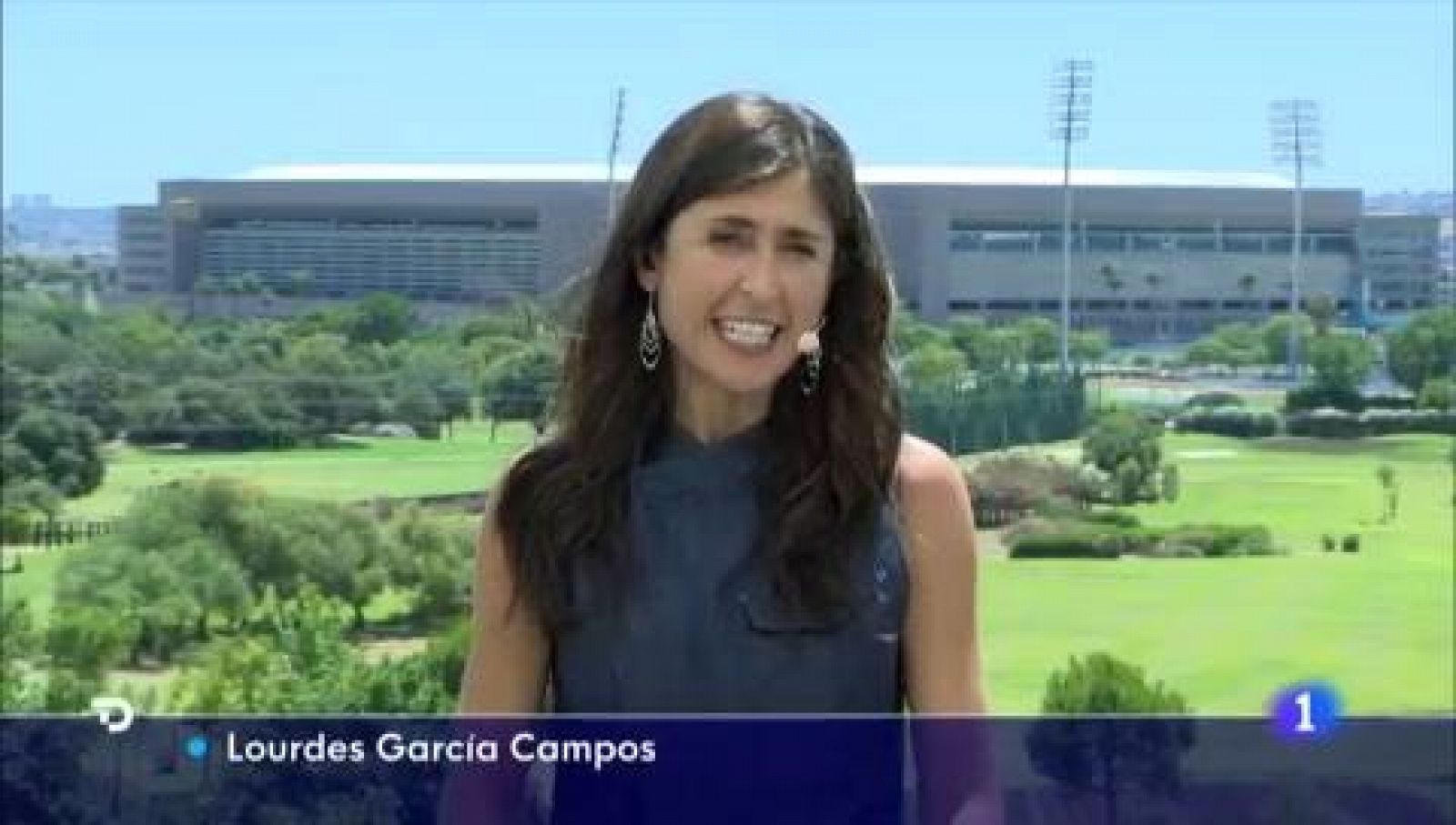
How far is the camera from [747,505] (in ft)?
2.08

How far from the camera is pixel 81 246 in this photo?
37156 mm

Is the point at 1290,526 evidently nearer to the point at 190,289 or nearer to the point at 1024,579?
the point at 1024,579

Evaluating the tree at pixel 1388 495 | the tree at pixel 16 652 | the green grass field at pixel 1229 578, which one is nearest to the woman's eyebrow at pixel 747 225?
the tree at pixel 16 652

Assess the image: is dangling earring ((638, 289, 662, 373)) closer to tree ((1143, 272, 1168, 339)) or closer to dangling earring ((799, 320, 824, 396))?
dangling earring ((799, 320, 824, 396))

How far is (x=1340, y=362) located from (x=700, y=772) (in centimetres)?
1990

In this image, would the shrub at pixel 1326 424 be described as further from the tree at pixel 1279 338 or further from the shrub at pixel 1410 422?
the tree at pixel 1279 338

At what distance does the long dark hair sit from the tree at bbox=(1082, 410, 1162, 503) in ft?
51.5

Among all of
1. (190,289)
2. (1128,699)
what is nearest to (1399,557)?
(1128,699)

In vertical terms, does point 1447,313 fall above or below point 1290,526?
above

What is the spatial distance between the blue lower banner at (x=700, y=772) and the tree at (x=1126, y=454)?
50.3 feet

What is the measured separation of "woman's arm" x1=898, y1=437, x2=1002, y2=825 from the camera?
24.6 inches

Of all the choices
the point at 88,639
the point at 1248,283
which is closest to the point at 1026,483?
the point at 88,639

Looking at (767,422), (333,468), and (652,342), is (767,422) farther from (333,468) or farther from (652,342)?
(333,468)

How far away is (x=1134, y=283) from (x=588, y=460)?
79.3 feet
